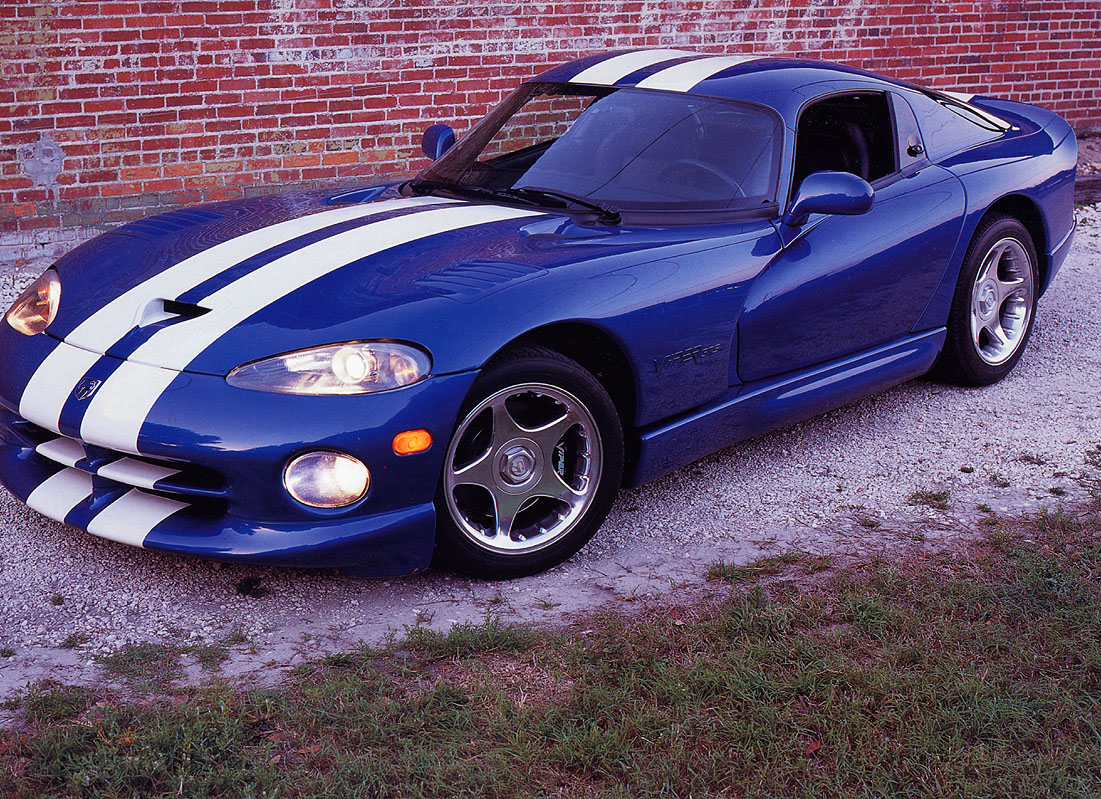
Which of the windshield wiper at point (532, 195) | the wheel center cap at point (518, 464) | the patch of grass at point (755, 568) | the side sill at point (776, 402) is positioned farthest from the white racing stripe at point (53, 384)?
the patch of grass at point (755, 568)

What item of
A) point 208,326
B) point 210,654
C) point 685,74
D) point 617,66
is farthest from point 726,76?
point 210,654

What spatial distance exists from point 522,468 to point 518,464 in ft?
0.08

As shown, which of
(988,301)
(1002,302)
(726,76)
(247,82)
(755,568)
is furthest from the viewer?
(247,82)

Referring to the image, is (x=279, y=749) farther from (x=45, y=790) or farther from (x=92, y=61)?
(x=92, y=61)

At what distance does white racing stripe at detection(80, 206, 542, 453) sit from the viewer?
307 centimetres

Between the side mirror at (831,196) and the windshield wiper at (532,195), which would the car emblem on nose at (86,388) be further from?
the side mirror at (831,196)

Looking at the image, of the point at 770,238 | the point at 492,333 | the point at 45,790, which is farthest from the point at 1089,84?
the point at 45,790

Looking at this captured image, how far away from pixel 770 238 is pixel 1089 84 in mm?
7075

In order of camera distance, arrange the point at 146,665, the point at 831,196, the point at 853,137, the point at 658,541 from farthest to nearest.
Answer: the point at 853,137 → the point at 831,196 → the point at 658,541 → the point at 146,665

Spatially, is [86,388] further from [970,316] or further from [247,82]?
[247,82]

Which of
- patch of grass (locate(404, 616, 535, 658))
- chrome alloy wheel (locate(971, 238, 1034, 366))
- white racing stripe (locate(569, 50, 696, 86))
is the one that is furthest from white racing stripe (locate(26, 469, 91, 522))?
chrome alloy wheel (locate(971, 238, 1034, 366))

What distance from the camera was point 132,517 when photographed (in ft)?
10.3

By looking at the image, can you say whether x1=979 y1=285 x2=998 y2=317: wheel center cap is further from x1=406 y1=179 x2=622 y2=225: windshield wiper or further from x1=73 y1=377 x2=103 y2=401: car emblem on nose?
x1=73 y1=377 x2=103 y2=401: car emblem on nose

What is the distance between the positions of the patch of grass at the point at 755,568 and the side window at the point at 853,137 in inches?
60.8
